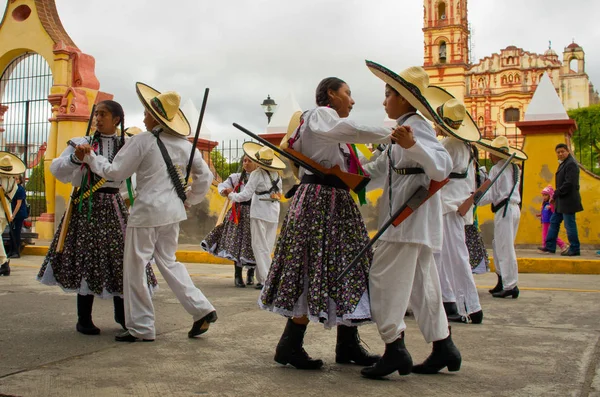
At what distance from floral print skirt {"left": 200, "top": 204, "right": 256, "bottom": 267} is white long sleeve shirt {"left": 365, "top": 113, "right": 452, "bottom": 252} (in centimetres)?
495

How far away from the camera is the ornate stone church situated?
6575cm

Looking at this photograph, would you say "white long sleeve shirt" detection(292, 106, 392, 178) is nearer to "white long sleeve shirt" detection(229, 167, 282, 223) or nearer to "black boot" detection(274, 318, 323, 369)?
"black boot" detection(274, 318, 323, 369)

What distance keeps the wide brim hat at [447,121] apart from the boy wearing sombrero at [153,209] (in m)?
1.89

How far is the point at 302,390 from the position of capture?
3721mm

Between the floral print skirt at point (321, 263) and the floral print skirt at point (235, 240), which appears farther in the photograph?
the floral print skirt at point (235, 240)

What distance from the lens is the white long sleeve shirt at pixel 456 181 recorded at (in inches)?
239

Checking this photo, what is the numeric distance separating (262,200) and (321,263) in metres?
4.94

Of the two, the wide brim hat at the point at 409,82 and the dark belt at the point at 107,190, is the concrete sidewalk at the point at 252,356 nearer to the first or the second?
the dark belt at the point at 107,190

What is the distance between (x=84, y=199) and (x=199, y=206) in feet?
33.6

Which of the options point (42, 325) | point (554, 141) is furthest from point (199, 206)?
point (42, 325)

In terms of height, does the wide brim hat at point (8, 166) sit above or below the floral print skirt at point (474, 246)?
above

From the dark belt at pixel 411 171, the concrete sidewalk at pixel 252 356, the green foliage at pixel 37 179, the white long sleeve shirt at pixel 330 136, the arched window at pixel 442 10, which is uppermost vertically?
the arched window at pixel 442 10

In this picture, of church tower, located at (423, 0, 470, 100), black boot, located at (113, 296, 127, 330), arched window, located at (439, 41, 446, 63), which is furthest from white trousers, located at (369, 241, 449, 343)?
arched window, located at (439, 41, 446, 63)

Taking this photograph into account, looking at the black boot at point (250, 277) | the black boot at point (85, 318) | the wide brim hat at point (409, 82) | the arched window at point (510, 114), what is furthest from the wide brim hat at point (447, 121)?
the arched window at point (510, 114)
